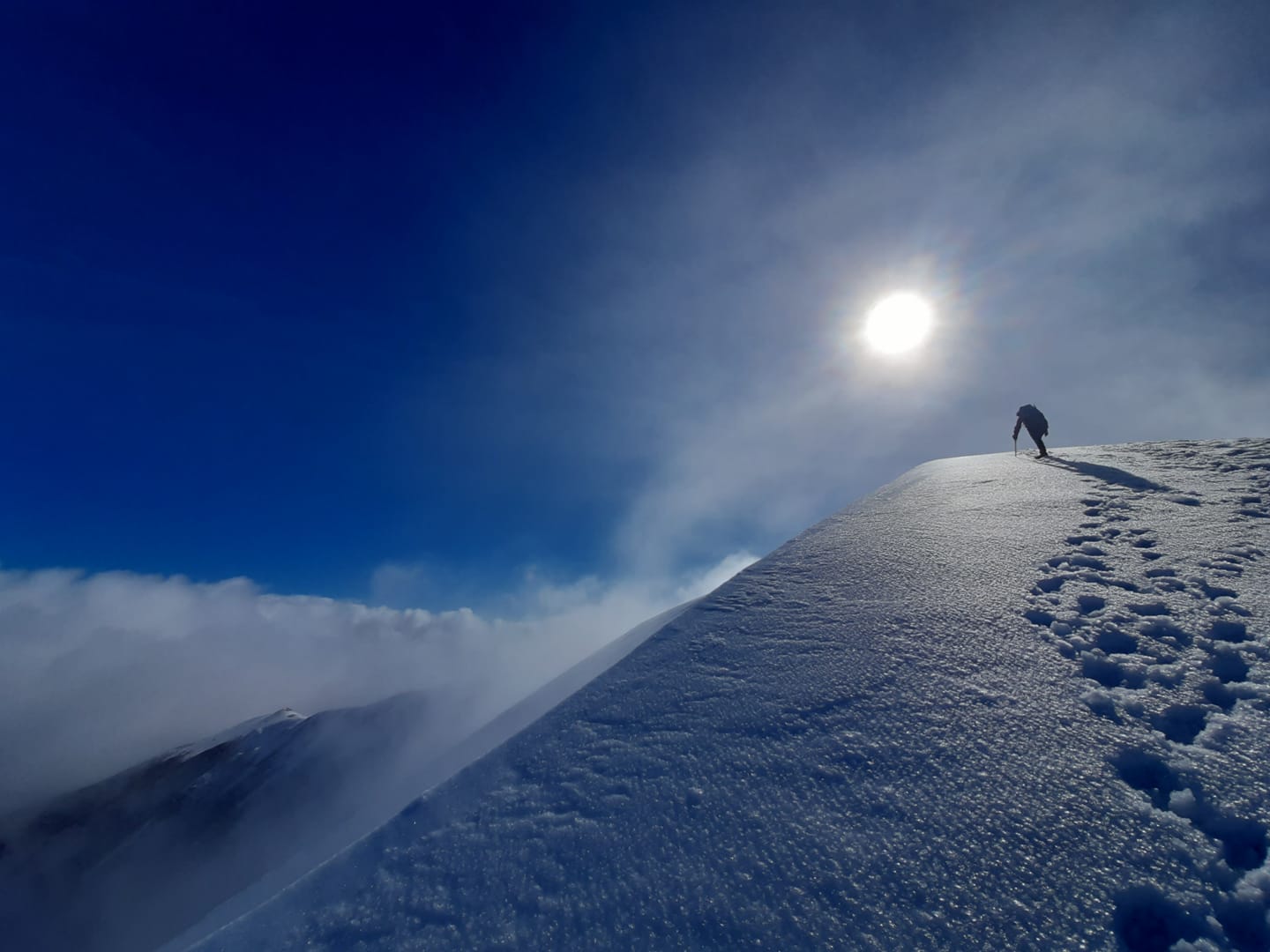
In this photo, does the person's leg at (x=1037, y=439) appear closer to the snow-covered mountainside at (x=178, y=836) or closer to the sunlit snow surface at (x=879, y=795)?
the sunlit snow surface at (x=879, y=795)

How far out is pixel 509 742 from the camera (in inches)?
136

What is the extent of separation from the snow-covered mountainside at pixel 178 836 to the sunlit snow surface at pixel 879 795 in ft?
196

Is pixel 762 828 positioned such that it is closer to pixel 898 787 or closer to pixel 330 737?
pixel 898 787

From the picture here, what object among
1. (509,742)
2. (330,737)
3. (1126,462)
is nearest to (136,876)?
(330,737)

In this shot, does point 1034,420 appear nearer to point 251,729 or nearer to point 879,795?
point 879,795

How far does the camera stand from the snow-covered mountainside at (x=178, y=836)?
5916 centimetres

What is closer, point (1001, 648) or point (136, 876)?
point (1001, 648)

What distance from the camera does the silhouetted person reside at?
1234cm

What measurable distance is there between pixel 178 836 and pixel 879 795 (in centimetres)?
9880

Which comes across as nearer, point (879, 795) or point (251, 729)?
point (879, 795)

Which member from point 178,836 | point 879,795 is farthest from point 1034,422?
point 178,836

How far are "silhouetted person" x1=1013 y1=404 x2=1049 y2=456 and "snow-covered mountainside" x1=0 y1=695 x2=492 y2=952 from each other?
58.0m

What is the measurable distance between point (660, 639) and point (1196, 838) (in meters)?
3.23

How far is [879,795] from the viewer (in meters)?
2.57
